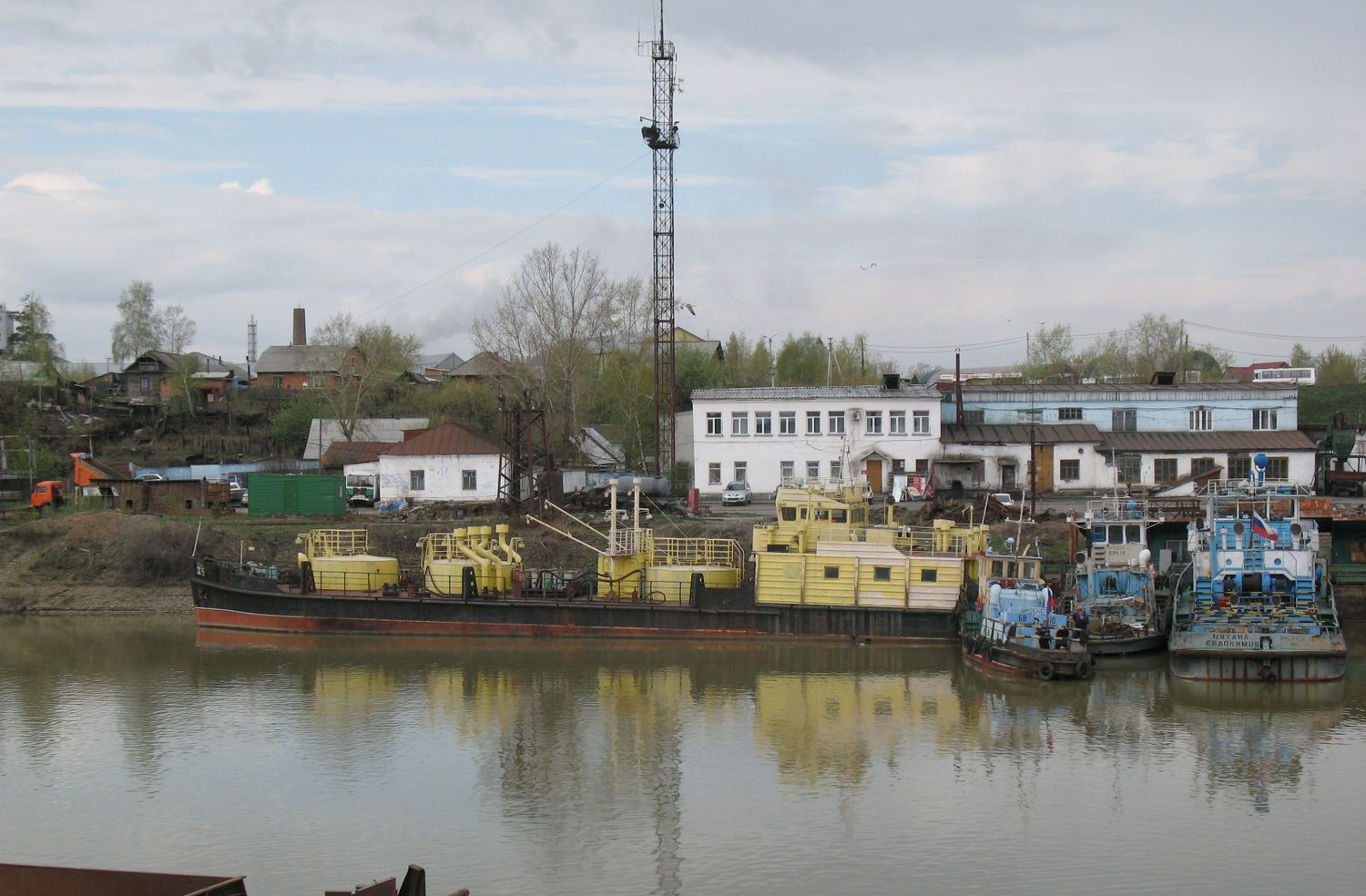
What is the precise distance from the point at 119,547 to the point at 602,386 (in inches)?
1082

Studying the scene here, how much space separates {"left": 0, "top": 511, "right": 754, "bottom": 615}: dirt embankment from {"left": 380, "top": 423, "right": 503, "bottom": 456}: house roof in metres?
5.45

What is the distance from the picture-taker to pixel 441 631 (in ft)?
110

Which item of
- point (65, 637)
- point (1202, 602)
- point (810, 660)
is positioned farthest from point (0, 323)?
point (1202, 602)

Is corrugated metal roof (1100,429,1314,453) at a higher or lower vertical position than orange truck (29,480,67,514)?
higher

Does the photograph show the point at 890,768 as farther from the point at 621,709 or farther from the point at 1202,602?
the point at 1202,602

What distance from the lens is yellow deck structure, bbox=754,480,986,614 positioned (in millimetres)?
32156

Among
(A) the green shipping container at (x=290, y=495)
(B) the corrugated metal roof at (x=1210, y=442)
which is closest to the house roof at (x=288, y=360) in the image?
(A) the green shipping container at (x=290, y=495)

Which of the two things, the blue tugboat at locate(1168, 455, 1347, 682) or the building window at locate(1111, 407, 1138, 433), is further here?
the building window at locate(1111, 407, 1138, 433)

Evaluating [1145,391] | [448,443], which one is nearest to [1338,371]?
[1145,391]

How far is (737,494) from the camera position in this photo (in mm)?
48875

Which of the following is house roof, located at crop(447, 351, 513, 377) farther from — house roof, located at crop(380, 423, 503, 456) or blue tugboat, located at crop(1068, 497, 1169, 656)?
blue tugboat, located at crop(1068, 497, 1169, 656)

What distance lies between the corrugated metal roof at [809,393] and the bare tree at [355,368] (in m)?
20.9

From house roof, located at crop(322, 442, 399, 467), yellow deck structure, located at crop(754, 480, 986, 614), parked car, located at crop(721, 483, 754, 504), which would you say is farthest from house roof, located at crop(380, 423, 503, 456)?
yellow deck structure, located at crop(754, 480, 986, 614)

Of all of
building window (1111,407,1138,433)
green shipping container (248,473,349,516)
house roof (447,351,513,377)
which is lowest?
green shipping container (248,473,349,516)
